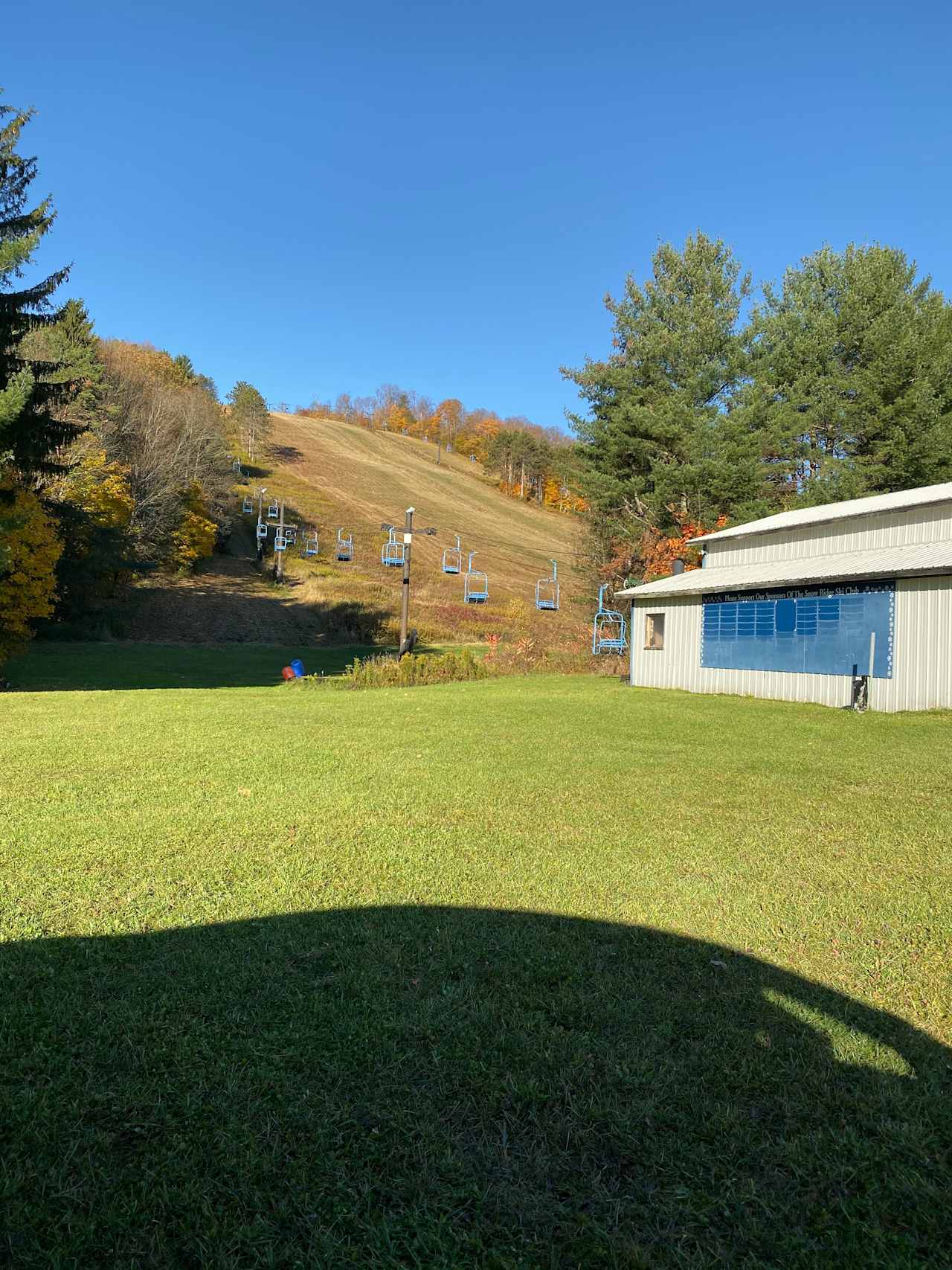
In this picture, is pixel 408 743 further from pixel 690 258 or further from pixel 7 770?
pixel 690 258

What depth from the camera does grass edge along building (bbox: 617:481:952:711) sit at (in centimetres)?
1326

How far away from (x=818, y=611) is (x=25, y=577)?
1856 cm

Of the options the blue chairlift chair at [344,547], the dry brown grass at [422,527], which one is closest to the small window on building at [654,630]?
the dry brown grass at [422,527]

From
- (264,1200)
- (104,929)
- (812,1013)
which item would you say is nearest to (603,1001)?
(812,1013)

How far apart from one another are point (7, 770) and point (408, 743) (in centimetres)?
405

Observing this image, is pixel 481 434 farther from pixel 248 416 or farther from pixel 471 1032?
pixel 471 1032

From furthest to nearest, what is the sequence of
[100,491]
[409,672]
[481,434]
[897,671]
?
[481,434] → [100,491] → [409,672] → [897,671]

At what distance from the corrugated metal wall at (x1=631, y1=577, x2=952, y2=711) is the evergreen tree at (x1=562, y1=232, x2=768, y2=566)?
11936mm

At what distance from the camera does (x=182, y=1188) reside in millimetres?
1843

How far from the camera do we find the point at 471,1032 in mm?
2572

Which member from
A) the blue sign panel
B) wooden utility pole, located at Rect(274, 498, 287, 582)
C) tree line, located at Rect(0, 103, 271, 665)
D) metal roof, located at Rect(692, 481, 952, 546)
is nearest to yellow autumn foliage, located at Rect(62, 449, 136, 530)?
tree line, located at Rect(0, 103, 271, 665)

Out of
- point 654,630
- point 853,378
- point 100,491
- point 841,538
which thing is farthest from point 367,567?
point 841,538

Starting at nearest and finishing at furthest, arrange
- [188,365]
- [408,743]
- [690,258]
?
[408,743] → [690,258] → [188,365]

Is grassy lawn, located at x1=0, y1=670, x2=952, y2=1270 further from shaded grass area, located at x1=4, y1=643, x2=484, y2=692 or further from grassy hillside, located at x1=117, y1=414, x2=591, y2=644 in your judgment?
grassy hillside, located at x1=117, y1=414, x2=591, y2=644
